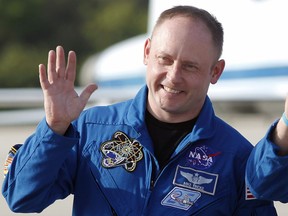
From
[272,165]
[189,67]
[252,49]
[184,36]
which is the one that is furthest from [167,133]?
[252,49]

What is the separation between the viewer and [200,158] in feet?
12.2

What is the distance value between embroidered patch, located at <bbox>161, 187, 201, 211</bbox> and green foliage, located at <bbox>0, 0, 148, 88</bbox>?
32630 mm

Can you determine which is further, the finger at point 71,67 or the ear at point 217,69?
the ear at point 217,69

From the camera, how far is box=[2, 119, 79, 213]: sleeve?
140 inches

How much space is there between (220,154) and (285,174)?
342mm

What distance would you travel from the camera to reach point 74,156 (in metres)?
3.79

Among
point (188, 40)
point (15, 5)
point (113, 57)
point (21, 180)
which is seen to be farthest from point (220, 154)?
point (15, 5)

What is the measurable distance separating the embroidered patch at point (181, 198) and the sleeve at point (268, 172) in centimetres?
25

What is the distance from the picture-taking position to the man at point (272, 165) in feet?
11.3

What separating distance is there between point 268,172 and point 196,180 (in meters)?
0.34

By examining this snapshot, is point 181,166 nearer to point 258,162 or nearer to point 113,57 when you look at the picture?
point 258,162

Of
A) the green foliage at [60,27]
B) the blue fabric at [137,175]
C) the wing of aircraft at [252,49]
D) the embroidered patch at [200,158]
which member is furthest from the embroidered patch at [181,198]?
the green foliage at [60,27]

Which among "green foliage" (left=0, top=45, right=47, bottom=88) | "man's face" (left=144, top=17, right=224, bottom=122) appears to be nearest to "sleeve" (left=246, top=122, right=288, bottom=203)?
"man's face" (left=144, top=17, right=224, bottom=122)

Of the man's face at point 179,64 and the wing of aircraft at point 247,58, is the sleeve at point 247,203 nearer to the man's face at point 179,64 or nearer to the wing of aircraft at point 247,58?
the man's face at point 179,64
